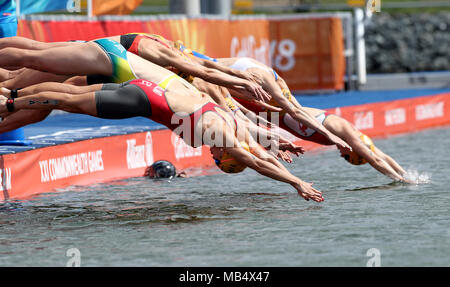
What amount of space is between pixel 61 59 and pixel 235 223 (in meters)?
2.33

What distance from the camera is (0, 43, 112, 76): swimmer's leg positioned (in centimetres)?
880

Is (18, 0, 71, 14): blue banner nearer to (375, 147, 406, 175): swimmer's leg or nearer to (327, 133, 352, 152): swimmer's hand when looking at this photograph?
(375, 147, 406, 175): swimmer's leg

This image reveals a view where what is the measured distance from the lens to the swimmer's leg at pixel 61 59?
8805mm

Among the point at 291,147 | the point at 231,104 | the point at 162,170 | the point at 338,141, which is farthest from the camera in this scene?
the point at 162,170

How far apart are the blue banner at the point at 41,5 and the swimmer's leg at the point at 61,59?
6058 millimetres

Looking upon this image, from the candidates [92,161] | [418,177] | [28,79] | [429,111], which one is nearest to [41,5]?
[92,161]

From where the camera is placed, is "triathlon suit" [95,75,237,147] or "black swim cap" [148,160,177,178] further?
"black swim cap" [148,160,177,178]

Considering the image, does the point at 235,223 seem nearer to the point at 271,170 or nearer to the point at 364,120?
the point at 271,170

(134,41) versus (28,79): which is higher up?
(134,41)
